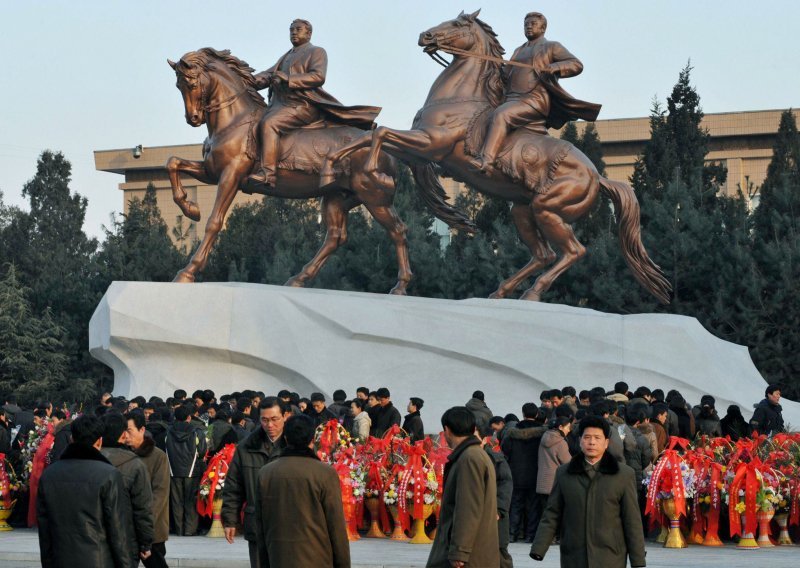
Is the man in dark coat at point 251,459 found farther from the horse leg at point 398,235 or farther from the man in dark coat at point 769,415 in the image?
the horse leg at point 398,235

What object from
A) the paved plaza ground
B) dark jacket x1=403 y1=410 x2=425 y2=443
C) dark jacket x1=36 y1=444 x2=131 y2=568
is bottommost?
the paved plaza ground

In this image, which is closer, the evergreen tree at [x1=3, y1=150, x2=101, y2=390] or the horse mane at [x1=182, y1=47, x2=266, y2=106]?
the horse mane at [x1=182, y1=47, x2=266, y2=106]

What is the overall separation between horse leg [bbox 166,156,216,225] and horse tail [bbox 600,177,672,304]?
558 centimetres

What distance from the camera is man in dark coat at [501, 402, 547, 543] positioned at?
40.0ft

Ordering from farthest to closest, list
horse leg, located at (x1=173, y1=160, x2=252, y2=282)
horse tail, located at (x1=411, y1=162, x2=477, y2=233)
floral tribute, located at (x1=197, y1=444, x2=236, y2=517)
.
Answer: horse tail, located at (x1=411, y1=162, x2=477, y2=233) < horse leg, located at (x1=173, y1=160, x2=252, y2=282) < floral tribute, located at (x1=197, y1=444, x2=236, y2=517)

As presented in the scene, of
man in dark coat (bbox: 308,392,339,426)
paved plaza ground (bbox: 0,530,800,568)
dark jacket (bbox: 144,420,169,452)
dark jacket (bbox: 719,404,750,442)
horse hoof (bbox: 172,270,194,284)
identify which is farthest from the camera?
horse hoof (bbox: 172,270,194,284)

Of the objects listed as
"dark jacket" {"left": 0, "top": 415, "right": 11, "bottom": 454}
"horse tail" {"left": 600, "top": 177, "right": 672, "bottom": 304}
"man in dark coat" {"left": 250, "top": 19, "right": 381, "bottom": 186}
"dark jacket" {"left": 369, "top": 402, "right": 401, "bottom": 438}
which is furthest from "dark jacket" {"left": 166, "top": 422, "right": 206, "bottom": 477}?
"horse tail" {"left": 600, "top": 177, "right": 672, "bottom": 304}

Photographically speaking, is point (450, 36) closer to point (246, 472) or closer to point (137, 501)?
point (246, 472)

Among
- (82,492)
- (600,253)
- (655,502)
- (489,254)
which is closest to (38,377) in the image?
(489,254)

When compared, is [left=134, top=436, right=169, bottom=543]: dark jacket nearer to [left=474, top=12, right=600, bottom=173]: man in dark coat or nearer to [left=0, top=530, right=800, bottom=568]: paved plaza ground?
[left=0, top=530, right=800, bottom=568]: paved plaza ground

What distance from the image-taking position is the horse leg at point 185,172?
1825 cm

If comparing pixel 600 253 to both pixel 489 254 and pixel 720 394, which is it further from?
pixel 720 394

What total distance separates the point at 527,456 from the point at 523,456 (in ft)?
0.12

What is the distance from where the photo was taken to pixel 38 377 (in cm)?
2962
